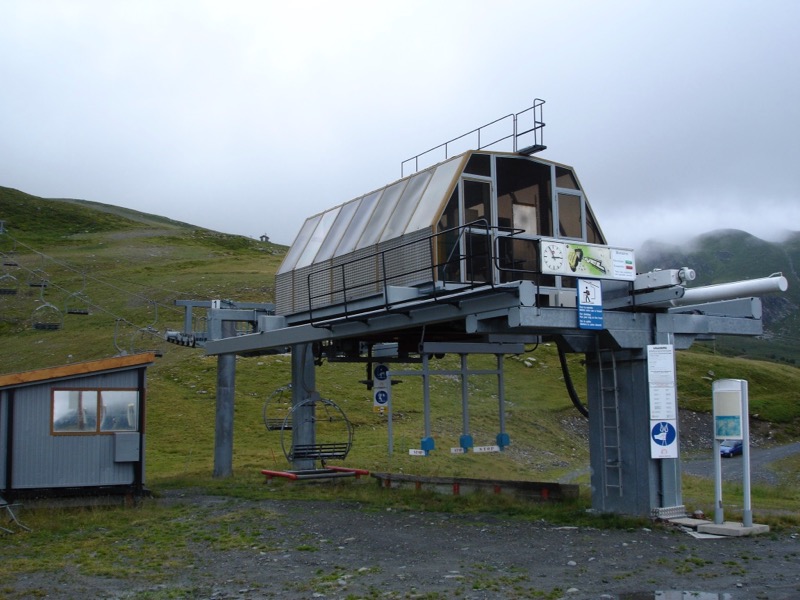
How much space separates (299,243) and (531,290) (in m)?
11.0

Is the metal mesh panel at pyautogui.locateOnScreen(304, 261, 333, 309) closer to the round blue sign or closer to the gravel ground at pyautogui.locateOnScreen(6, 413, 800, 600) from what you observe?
the gravel ground at pyautogui.locateOnScreen(6, 413, 800, 600)

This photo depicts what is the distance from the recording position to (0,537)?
1565 cm

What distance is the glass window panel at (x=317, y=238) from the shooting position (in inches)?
893

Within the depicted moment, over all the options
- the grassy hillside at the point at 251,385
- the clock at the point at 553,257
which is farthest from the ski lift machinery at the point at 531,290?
the grassy hillside at the point at 251,385

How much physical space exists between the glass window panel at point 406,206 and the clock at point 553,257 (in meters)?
4.18

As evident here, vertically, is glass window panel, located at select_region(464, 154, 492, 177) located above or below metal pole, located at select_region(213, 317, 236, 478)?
above

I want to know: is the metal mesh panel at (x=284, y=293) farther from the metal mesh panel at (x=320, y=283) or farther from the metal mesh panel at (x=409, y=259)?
the metal mesh panel at (x=409, y=259)

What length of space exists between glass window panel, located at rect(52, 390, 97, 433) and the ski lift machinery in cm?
465

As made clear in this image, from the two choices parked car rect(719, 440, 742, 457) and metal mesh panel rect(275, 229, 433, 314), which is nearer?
metal mesh panel rect(275, 229, 433, 314)

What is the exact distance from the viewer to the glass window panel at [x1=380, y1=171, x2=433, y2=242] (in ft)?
60.7

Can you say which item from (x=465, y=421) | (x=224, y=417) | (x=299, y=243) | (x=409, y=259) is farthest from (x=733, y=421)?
(x=224, y=417)

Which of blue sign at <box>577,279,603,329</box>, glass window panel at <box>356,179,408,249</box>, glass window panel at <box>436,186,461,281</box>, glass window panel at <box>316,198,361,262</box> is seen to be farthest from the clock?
glass window panel at <box>316,198,361,262</box>

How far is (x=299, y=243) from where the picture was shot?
2422cm

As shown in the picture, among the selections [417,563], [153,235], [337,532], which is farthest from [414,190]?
[153,235]
